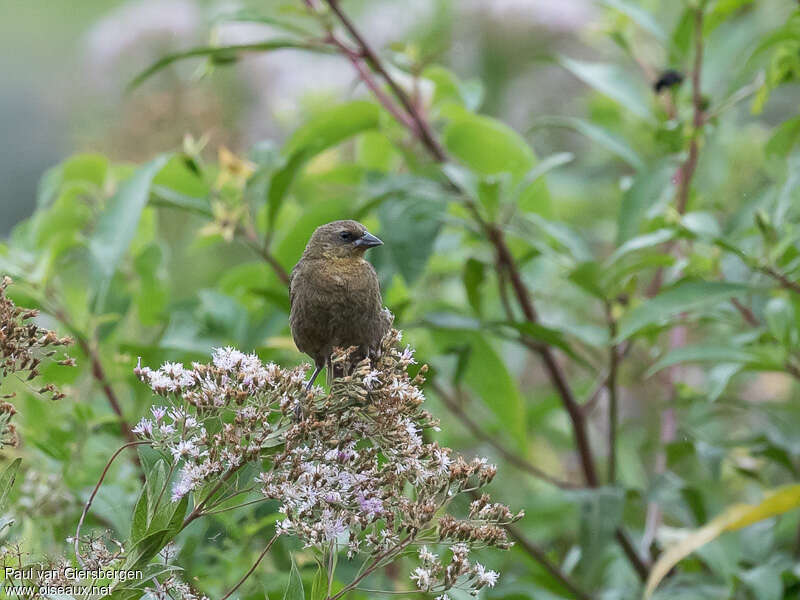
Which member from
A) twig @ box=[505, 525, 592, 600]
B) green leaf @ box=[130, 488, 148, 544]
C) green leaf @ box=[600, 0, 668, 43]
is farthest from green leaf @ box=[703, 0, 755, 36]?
green leaf @ box=[130, 488, 148, 544]

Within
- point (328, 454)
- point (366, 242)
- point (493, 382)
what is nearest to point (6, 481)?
point (328, 454)

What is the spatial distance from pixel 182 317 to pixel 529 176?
81 cm

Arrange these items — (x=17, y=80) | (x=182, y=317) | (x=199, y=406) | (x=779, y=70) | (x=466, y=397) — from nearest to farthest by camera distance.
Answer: (x=199, y=406)
(x=779, y=70)
(x=182, y=317)
(x=466, y=397)
(x=17, y=80)

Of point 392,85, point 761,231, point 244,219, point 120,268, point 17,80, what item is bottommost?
point 17,80

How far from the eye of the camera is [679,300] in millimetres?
1877

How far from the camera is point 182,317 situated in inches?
89.5

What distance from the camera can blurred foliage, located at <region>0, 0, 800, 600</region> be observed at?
1950 mm

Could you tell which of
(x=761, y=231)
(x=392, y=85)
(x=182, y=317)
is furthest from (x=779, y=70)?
(x=182, y=317)

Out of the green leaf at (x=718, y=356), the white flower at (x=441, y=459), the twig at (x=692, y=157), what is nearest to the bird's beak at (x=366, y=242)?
the white flower at (x=441, y=459)

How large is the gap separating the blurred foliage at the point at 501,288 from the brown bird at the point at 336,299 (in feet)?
1.51

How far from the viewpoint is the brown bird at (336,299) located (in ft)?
4.48

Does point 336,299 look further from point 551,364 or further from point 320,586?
point 551,364

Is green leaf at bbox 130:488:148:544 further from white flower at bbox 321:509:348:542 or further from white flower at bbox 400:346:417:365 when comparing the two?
white flower at bbox 400:346:417:365

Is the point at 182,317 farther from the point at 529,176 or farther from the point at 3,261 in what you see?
the point at 529,176
